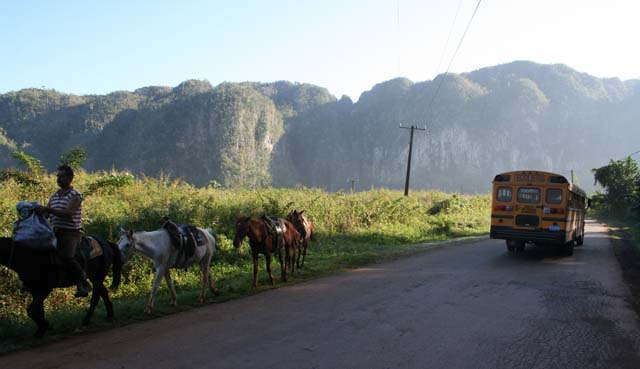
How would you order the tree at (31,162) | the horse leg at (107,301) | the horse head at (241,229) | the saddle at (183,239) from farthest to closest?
the tree at (31,162) < the horse head at (241,229) < the saddle at (183,239) < the horse leg at (107,301)

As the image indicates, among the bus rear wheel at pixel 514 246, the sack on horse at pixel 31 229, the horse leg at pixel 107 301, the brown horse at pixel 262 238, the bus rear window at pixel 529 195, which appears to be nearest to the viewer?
the sack on horse at pixel 31 229

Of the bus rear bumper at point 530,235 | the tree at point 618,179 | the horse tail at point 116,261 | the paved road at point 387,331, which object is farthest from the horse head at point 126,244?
the tree at point 618,179

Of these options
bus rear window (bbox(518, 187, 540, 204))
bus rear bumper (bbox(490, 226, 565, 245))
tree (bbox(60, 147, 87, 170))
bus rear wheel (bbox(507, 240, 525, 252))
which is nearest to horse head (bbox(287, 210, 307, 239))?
bus rear bumper (bbox(490, 226, 565, 245))

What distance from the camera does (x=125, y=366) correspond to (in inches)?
187

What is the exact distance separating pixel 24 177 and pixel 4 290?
674cm

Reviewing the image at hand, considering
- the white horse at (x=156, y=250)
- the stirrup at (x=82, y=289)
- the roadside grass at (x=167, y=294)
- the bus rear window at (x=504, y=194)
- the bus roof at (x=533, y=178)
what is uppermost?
the bus roof at (x=533, y=178)

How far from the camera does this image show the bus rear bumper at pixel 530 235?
559 inches

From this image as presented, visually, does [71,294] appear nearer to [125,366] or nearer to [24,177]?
[125,366]

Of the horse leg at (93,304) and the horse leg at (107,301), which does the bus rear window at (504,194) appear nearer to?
the horse leg at (107,301)

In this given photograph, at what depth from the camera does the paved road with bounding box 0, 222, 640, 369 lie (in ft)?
16.6

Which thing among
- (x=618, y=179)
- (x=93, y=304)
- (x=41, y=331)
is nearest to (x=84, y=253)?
(x=93, y=304)

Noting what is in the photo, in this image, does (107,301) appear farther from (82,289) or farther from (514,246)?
(514,246)

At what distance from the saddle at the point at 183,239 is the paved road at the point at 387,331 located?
986 mm

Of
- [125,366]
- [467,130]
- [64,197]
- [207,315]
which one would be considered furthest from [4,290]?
[467,130]
